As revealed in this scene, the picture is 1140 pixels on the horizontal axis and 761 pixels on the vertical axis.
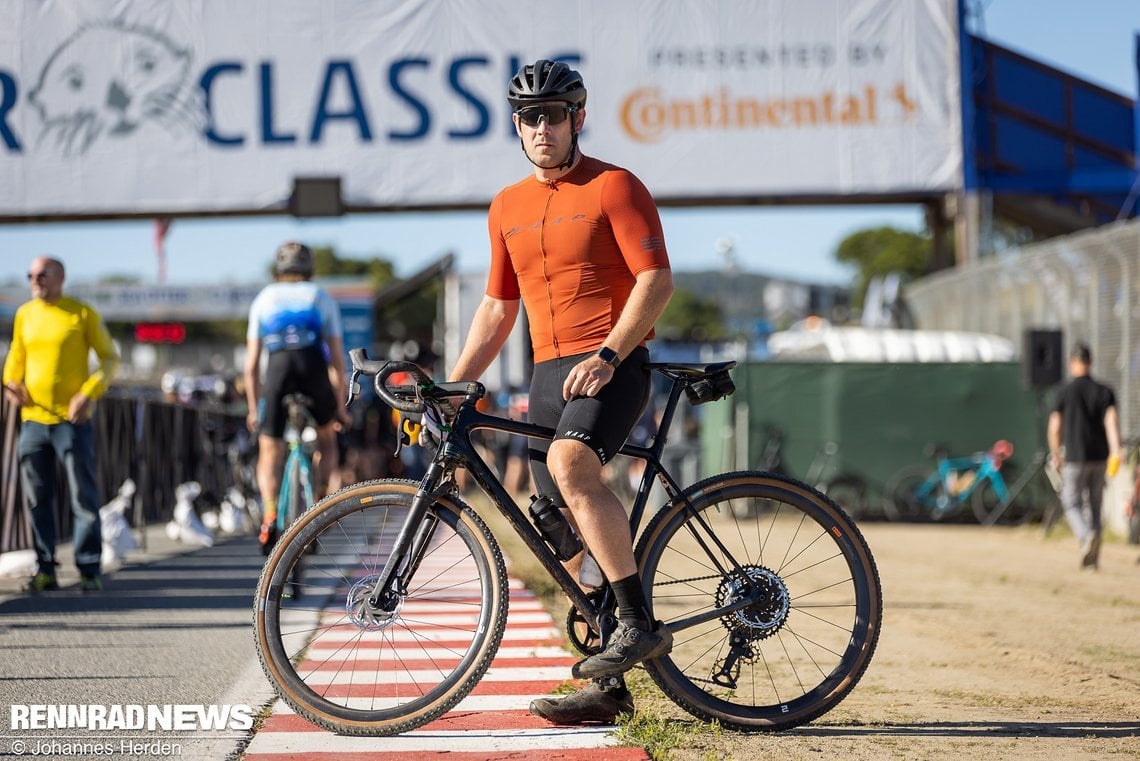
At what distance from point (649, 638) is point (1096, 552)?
30.7ft

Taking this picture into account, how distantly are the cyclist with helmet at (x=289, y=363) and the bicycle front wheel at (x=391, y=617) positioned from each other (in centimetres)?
407

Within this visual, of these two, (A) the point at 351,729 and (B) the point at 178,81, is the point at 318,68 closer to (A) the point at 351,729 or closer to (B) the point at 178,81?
(B) the point at 178,81

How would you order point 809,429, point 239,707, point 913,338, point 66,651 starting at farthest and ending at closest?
point 913,338 < point 809,429 < point 66,651 < point 239,707

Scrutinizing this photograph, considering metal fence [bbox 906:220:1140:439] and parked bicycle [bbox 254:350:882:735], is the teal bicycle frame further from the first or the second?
metal fence [bbox 906:220:1140:439]

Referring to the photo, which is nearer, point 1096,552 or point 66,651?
point 66,651

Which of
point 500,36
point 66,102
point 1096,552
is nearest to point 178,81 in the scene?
point 66,102

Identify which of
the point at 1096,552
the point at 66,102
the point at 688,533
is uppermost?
the point at 66,102

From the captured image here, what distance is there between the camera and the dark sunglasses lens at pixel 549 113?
505 centimetres

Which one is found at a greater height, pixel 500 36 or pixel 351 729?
pixel 500 36

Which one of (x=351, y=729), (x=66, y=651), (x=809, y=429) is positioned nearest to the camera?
(x=351, y=729)

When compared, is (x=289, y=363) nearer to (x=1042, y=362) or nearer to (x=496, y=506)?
(x=496, y=506)

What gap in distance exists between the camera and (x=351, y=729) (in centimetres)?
480

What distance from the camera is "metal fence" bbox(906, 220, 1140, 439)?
1636cm

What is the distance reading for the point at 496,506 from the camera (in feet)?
16.4
